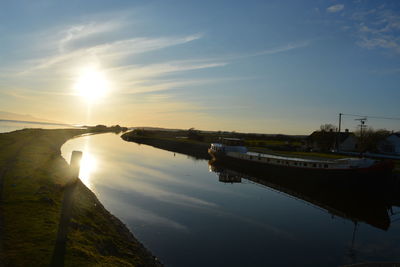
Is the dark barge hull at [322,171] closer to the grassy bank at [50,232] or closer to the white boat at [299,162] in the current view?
the white boat at [299,162]

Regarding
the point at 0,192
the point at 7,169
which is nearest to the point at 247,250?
the point at 0,192

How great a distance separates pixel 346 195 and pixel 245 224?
22.1 metres

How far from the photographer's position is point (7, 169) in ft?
87.0

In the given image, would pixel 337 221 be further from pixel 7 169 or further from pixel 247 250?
pixel 7 169

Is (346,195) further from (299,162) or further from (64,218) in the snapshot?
(64,218)

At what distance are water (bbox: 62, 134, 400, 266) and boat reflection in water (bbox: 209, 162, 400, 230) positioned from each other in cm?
24

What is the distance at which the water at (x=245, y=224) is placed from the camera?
58.2ft

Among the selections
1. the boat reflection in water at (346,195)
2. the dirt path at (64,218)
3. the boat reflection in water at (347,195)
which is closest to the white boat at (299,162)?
the boat reflection in water at (347,195)

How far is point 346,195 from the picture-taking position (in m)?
38.5

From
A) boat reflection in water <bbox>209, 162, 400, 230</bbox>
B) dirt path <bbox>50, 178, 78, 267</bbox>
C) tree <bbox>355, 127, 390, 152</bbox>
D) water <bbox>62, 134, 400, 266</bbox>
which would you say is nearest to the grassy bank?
dirt path <bbox>50, 178, 78, 267</bbox>

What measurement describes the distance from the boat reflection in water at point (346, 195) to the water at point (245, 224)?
0.24m

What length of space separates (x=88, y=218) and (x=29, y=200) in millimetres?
3654

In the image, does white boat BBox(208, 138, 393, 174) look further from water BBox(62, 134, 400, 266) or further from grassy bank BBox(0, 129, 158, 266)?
grassy bank BBox(0, 129, 158, 266)

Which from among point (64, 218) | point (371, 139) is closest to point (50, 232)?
point (64, 218)
